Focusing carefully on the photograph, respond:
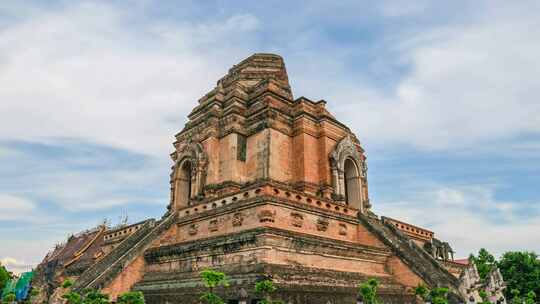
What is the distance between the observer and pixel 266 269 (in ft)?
40.8

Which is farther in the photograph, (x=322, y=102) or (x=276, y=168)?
(x=322, y=102)

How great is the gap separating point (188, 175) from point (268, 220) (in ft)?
39.3

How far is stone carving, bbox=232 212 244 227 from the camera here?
50.0 ft

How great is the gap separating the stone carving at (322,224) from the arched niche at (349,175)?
4640 mm

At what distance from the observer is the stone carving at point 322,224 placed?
53.8 ft

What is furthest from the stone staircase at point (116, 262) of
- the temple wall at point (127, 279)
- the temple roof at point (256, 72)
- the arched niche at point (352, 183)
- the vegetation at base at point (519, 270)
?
the vegetation at base at point (519, 270)

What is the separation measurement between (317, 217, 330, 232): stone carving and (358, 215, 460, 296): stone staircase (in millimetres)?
2538

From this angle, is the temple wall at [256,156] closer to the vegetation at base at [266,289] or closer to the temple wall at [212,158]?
the temple wall at [212,158]

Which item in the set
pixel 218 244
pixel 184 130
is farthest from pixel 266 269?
pixel 184 130

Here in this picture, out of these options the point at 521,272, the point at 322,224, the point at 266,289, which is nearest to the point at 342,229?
the point at 322,224

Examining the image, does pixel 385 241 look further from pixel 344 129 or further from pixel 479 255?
pixel 479 255

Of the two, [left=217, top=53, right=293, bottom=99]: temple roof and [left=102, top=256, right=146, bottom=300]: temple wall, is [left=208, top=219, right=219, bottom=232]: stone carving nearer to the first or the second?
[left=102, top=256, right=146, bottom=300]: temple wall

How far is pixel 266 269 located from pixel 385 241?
723cm

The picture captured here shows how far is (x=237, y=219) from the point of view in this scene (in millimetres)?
15391
